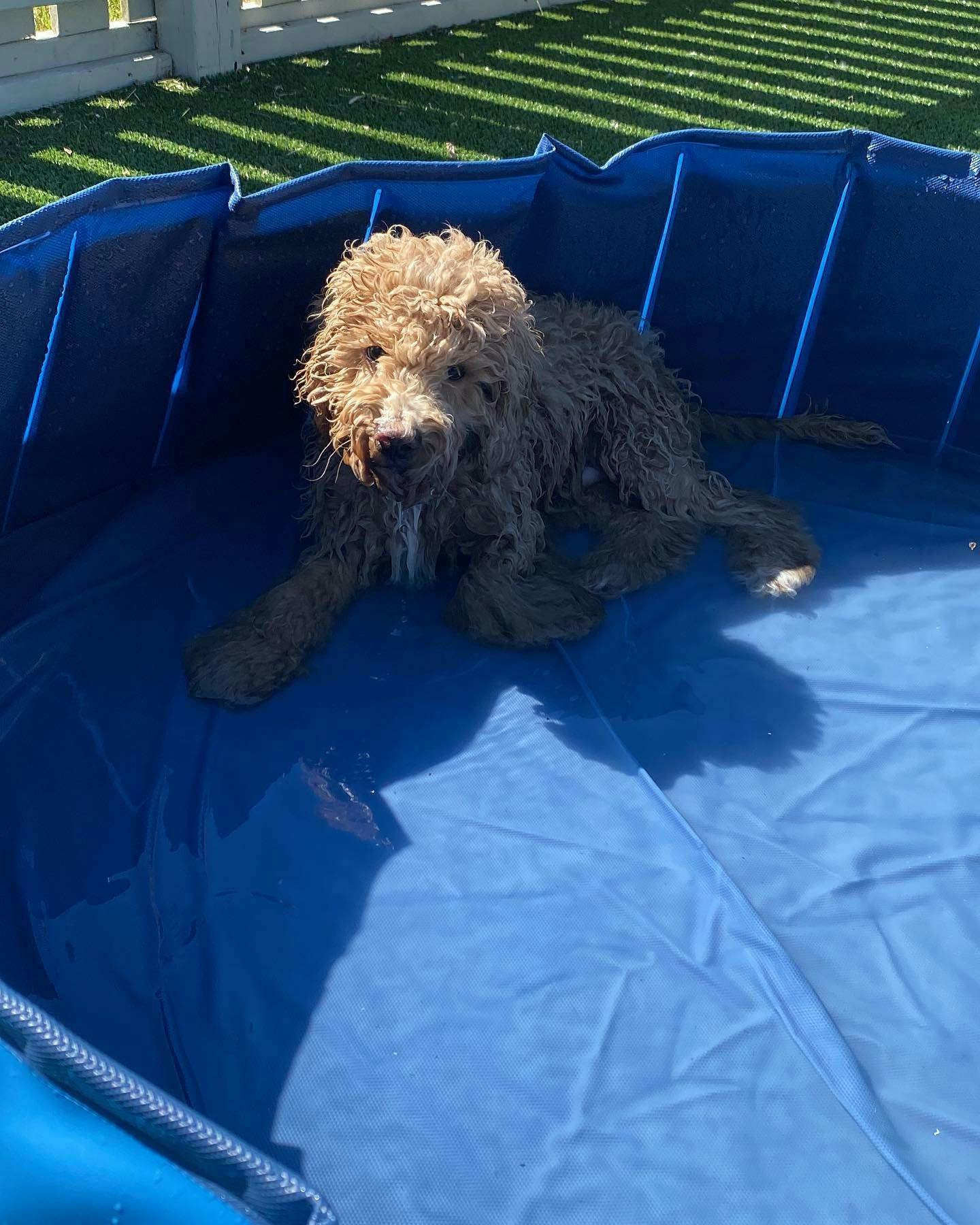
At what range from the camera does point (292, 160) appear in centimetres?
488

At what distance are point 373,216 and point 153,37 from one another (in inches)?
121

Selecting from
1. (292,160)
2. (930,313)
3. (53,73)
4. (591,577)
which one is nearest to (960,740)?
(591,577)

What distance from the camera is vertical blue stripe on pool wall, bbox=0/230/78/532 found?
2.71m

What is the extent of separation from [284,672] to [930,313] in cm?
242

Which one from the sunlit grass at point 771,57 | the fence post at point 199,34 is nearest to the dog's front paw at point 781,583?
the fence post at point 199,34

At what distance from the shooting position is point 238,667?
2.87 m

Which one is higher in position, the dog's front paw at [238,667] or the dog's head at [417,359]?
the dog's head at [417,359]

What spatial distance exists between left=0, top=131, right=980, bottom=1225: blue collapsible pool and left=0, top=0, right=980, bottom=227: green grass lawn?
164 cm

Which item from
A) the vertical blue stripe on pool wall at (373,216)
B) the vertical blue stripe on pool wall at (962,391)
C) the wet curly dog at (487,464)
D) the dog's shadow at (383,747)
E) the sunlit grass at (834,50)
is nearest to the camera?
the dog's shadow at (383,747)

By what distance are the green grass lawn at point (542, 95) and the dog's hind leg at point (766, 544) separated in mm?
2378

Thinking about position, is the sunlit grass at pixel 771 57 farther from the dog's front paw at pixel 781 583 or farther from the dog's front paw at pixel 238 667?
the dog's front paw at pixel 238 667

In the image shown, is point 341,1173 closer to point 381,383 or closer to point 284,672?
point 284,672

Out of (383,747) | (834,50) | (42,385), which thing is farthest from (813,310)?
(834,50)

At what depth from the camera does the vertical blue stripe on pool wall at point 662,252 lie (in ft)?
11.9
